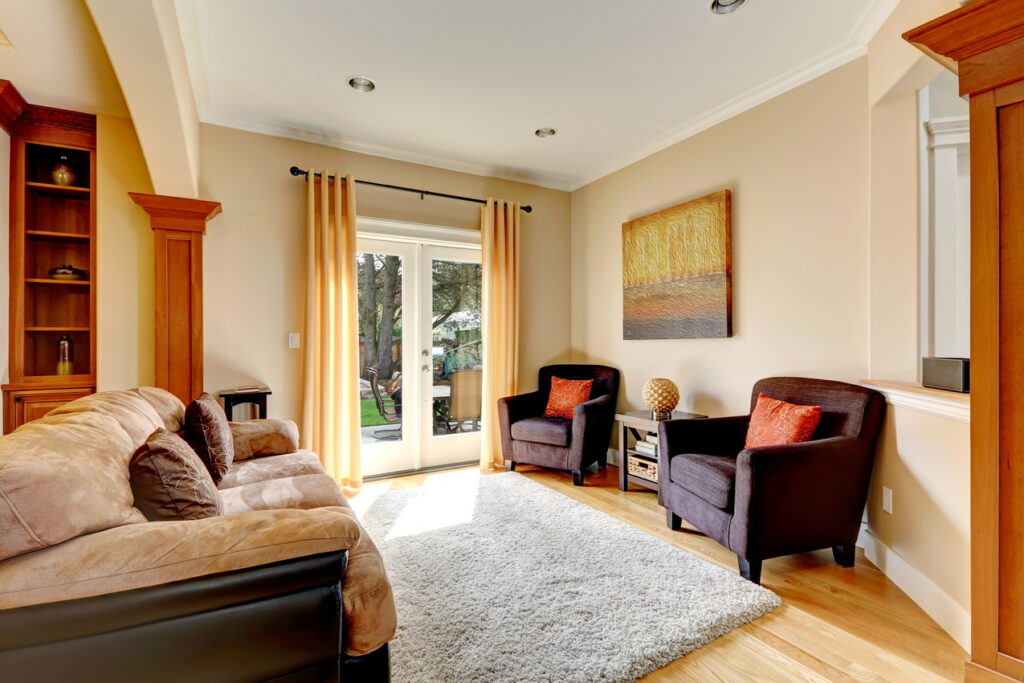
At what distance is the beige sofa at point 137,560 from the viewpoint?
3.25 ft

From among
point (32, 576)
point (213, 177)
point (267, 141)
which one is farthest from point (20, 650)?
point (267, 141)

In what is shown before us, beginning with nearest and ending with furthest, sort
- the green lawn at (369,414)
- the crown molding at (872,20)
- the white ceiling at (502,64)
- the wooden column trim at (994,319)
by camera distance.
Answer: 1. the wooden column trim at (994,319)
2. the crown molding at (872,20)
3. the white ceiling at (502,64)
4. the green lawn at (369,414)

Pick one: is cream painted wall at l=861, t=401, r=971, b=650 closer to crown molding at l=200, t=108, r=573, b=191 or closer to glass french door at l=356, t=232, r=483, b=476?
glass french door at l=356, t=232, r=483, b=476

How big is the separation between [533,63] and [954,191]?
89.1 inches

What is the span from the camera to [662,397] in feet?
11.5

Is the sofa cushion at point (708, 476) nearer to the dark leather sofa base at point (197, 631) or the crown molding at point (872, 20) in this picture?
the dark leather sofa base at point (197, 631)

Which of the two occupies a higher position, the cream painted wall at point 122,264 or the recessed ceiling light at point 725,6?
the recessed ceiling light at point 725,6

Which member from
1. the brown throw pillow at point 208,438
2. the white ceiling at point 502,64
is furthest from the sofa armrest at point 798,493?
the brown throw pillow at point 208,438

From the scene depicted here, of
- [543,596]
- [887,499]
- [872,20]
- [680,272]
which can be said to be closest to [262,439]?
[543,596]

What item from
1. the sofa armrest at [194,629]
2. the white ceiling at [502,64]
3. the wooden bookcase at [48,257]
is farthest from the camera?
the wooden bookcase at [48,257]

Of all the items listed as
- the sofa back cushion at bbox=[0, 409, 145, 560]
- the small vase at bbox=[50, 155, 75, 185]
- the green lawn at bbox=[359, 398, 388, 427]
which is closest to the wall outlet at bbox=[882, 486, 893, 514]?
the sofa back cushion at bbox=[0, 409, 145, 560]

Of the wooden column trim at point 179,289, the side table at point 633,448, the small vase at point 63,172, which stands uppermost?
the small vase at point 63,172

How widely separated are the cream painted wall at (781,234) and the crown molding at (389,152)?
96 cm

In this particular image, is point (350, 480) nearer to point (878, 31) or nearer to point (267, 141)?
point (267, 141)
